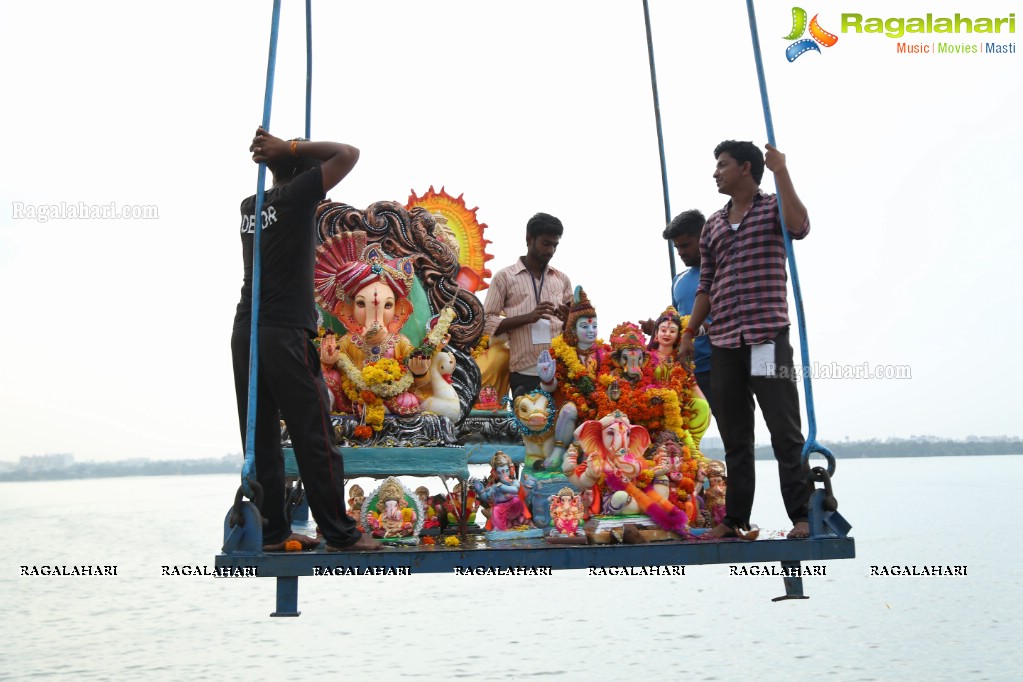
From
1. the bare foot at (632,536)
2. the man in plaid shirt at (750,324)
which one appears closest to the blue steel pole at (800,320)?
the man in plaid shirt at (750,324)

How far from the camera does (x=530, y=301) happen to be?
810cm

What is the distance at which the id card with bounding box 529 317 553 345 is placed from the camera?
25.7 feet

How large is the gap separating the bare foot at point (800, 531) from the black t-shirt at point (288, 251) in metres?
2.54

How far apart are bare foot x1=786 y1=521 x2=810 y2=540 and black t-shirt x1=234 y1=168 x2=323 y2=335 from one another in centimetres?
254

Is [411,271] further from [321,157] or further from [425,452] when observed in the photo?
[321,157]

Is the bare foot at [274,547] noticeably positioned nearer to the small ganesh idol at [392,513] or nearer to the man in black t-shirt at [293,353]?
the man in black t-shirt at [293,353]

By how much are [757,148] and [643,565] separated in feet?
7.49

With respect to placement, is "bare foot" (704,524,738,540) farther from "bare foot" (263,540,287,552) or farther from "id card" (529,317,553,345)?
"id card" (529,317,553,345)

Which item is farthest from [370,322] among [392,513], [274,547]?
[274,547]

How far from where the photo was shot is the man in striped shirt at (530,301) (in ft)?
25.7

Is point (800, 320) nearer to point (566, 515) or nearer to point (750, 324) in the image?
point (750, 324)

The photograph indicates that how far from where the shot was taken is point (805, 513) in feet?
17.5

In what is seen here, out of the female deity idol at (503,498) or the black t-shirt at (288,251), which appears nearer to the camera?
Result: the black t-shirt at (288,251)

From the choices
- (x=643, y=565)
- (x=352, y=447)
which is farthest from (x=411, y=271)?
(x=643, y=565)
